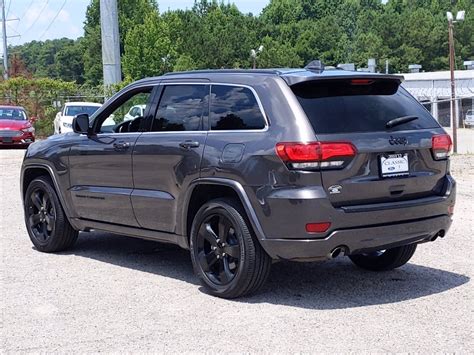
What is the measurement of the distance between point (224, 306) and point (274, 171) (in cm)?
116

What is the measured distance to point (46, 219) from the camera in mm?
8117

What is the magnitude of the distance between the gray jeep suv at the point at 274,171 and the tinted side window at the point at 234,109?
0.01m

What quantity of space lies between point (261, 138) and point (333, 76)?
2.53 feet

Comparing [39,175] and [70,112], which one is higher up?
[70,112]

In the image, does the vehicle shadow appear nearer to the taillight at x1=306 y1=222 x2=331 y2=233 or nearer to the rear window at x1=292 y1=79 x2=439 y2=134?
the taillight at x1=306 y1=222 x2=331 y2=233

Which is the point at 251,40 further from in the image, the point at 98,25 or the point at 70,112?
the point at 70,112

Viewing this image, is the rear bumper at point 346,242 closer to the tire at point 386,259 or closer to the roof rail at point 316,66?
the tire at point 386,259

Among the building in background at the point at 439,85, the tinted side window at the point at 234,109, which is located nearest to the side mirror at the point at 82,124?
the tinted side window at the point at 234,109

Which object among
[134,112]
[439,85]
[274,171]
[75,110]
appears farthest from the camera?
[439,85]

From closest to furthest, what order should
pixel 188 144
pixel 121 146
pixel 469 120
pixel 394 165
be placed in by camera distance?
1. pixel 394 165
2. pixel 188 144
3. pixel 121 146
4. pixel 469 120

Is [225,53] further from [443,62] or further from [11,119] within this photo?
[11,119]

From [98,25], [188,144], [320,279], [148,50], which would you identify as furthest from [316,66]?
[98,25]

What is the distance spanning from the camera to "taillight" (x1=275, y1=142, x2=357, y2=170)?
5.45 meters

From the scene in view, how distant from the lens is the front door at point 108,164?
22.9 ft
